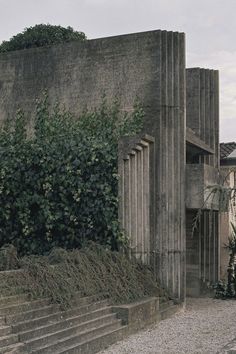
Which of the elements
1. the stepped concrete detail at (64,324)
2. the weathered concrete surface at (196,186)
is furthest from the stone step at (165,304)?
the weathered concrete surface at (196,186)

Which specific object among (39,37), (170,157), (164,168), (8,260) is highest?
(39,37)

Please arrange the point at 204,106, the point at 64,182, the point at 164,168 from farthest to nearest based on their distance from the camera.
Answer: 1. the point at 204,106
2. the point at 164,168
3. the point at 64,182

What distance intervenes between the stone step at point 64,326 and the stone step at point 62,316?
0.24ft

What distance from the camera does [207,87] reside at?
16.2 metres

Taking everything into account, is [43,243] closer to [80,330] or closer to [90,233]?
[90,233]

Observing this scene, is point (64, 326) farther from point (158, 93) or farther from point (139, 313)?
point (158, 93)

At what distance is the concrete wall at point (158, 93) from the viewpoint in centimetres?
1276

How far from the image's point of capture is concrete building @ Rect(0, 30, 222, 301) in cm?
1254

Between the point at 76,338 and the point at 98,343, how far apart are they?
51 centimetres

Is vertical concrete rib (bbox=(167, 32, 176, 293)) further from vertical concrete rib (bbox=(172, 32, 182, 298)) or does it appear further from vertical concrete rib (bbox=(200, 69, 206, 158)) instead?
vertical concrete rib (bbox=(200, 69, 206, 158))

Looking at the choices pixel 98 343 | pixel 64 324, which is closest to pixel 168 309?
pixel 98 343

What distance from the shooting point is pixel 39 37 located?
83.8ft

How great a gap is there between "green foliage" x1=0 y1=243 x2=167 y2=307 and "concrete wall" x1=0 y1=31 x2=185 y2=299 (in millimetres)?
876

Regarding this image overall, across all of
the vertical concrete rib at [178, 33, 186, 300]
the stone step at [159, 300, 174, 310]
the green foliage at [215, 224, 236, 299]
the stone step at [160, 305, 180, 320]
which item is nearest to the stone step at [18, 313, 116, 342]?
the stone step at [160, 305, 180, 320]
